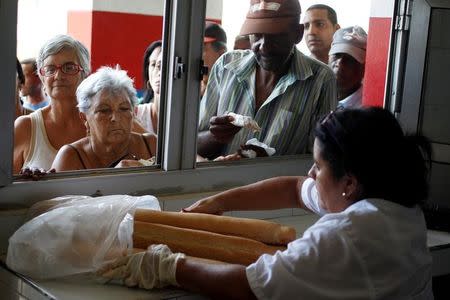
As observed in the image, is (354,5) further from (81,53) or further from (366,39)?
(81,53)

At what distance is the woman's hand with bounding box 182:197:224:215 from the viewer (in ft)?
8.29

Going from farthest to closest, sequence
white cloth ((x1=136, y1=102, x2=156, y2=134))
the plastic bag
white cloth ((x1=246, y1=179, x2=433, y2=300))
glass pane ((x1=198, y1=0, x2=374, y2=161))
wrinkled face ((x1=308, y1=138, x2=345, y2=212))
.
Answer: glass pane ((x1=198, y1=0, x2=374, y2=161)) → white cloth ((x1=136, y1=102, x2=156, y2=134)) → the plastic bag → wrinkled face ((x1=308, y1=138, x2=345, y2=212)) → white cloth ((x1=246, y1=179, x2=433, y2=300))

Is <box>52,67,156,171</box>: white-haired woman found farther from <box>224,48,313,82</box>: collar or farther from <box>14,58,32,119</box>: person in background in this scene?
<box>224,48,313,82</box>: collar

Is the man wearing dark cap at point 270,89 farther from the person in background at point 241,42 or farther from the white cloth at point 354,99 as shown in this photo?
the white cloth at point 354,99

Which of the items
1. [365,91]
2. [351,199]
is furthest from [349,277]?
[365,91]

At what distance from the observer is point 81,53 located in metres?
2.60

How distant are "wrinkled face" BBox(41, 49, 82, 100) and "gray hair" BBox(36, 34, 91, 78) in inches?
0.5

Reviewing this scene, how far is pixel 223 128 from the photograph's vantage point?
308cm

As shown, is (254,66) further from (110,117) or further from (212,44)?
(110,117)

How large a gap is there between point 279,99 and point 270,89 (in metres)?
0.06

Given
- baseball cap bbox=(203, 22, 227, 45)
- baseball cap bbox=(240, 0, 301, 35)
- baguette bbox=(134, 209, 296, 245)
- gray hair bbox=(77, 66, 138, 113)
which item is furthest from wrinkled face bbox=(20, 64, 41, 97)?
baseball cap bbox=(240, 0, 301, 35)

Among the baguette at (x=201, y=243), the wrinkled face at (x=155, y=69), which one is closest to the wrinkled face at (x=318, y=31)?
the wrinkled face at (x=155, y=69)

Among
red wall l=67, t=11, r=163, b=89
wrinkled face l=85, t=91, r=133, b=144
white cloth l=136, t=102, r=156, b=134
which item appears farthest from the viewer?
white cloth l=136, t=102, r=156, b=134

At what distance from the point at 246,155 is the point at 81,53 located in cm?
90
